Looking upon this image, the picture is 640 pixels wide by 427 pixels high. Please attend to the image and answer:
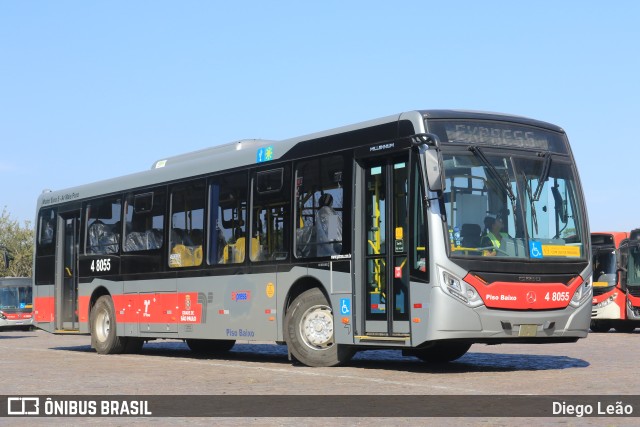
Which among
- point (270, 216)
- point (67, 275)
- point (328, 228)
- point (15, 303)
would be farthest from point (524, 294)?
point (15, 303)

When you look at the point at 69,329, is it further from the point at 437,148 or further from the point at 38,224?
the point at 437,148

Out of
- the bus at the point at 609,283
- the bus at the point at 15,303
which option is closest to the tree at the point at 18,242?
the bus at the point at 15,303

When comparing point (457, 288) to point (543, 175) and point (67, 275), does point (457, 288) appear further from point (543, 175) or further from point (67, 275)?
point (67, 275)

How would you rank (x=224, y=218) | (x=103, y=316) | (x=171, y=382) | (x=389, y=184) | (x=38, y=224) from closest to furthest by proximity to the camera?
(x=171, y=382)
(x=389, y=184)
(x=224, y=218)
(x=103, y=316)
(x=38, y=224)

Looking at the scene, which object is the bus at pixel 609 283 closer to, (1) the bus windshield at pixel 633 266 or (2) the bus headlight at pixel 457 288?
(1) the bus windshield at pixel 633 266

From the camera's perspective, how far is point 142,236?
21016mm

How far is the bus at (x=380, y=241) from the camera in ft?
47.1

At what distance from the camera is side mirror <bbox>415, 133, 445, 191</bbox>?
1401 cm

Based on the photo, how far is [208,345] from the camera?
22.8 m

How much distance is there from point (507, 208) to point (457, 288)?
129 cm

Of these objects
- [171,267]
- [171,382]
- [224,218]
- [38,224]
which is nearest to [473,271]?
[171,382]

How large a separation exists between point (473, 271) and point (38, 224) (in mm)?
13821

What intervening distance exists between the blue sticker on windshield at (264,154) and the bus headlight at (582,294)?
5.32m

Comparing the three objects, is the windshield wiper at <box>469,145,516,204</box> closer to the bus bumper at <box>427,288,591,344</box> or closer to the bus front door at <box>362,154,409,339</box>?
the bus front door at <box>362,154,409,339</box>
